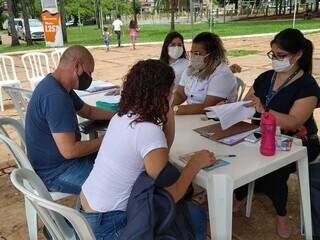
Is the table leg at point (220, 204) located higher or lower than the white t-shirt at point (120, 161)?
lower

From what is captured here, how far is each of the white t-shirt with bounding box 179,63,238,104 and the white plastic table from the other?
2.59ft

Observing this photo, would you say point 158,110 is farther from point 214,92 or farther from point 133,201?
point 214,92

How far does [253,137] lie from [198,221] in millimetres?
597

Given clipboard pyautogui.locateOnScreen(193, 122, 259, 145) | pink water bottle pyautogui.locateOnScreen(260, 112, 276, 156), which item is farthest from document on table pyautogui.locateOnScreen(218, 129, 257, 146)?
pink water bottle pyautogui.locateOnScreen(260, 112, 276, 156)

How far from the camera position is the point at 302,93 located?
2.48 metres

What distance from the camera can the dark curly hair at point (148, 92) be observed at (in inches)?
68.4

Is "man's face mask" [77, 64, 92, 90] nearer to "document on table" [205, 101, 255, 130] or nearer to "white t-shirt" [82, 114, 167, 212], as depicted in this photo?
"white t-shirt" [82, 114, 167, 212]

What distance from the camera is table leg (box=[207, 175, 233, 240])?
175cm

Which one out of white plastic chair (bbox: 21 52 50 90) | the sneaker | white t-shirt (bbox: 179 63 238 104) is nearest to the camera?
the sneaker

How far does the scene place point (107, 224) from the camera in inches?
69.5

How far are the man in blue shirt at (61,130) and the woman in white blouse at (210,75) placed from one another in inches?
39.6

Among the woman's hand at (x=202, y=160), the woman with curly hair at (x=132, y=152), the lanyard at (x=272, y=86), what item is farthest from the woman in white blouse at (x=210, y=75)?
the woman with curly hair at (x=132, y=152)

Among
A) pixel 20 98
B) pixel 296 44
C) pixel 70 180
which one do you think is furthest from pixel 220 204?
pixel 20 98

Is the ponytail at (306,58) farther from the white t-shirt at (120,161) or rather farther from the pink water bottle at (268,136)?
the white t-shirt at (120,161)
